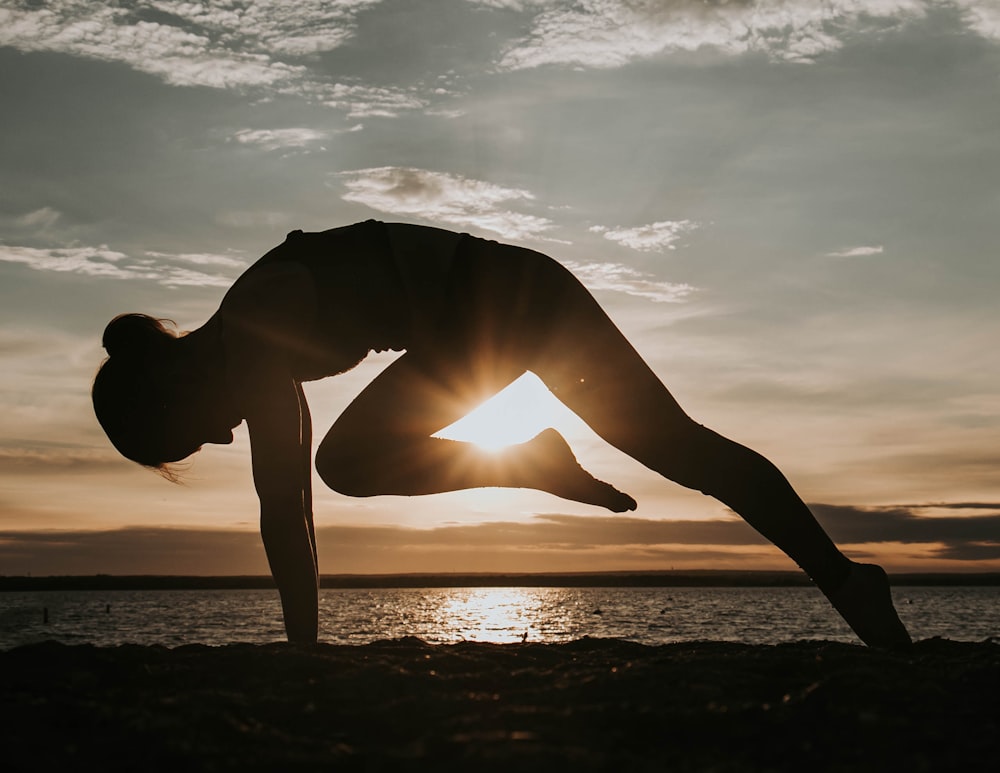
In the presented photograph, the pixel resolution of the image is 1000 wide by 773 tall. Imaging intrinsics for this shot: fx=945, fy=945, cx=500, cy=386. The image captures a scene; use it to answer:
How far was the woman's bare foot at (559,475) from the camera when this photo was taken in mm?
4590

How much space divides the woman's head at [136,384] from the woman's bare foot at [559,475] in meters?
1.65

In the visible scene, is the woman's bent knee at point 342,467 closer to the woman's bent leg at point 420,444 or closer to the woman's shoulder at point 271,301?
the woman's bent leg at point 420,444

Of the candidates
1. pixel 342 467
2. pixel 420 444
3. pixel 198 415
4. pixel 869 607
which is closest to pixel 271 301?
pixel 198 415

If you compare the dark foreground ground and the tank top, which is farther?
the tank top

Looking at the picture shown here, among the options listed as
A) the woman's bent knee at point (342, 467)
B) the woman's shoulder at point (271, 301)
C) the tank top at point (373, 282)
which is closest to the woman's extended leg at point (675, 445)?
the tank top at point (373, 282)

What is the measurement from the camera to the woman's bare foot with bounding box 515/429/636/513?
4590 millimetres

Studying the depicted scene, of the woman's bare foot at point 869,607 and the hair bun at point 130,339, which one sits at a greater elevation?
the hair bun at point 130,339

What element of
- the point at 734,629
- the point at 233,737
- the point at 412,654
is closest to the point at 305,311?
the point at 412,654

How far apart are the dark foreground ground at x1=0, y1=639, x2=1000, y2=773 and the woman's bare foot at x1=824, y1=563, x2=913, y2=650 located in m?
0.28

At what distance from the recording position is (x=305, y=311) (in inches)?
160

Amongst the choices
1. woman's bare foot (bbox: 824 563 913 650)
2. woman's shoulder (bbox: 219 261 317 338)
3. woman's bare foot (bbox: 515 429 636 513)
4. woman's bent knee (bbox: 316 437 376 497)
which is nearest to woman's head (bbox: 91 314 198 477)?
woman's shoulder (bbox: 219 261 317 338)

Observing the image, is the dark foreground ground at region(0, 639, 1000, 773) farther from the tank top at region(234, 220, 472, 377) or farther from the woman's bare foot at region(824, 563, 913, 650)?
the tank top at region(234, 220, 472, 377)

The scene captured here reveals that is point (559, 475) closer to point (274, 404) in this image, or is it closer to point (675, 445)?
point (675, 445)

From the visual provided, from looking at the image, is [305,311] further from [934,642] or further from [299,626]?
[934,642]
